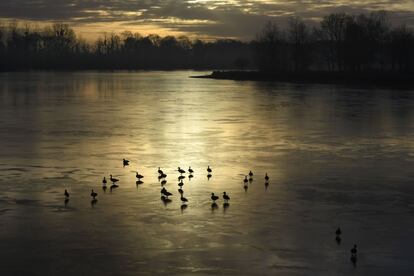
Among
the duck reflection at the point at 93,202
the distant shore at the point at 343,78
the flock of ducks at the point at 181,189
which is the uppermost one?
the distant shore at the point at 343,78

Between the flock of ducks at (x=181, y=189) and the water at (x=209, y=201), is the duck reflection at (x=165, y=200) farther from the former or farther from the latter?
the water at (x=209, y=201)

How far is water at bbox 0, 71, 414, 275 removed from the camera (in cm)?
1511

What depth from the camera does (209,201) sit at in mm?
20953

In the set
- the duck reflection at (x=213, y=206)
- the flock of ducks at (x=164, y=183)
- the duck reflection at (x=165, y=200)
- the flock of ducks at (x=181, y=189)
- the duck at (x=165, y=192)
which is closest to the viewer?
the duck reflection at (x=213, y=206)

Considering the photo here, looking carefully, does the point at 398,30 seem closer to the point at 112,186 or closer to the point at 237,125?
the point at 237,125

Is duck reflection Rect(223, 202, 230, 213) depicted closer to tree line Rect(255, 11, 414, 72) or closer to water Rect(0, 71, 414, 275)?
water Rect(0, 71, 414, 275)

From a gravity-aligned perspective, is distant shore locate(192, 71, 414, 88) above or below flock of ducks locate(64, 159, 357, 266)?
above

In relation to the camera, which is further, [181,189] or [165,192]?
[181,189]

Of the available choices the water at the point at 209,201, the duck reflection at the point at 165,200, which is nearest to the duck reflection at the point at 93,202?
the water at the point at 209,201

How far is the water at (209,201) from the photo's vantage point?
15.1 meters

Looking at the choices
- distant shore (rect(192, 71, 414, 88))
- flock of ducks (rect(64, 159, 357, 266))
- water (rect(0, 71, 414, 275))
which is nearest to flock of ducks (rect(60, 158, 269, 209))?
flock of ducks (rect(64, 159, 357, 266))

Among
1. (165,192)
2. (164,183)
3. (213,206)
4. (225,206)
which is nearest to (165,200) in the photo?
(165,192)

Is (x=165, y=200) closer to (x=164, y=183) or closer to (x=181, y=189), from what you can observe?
(x=181, y=189)

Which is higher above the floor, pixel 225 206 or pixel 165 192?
pixel 165 192
